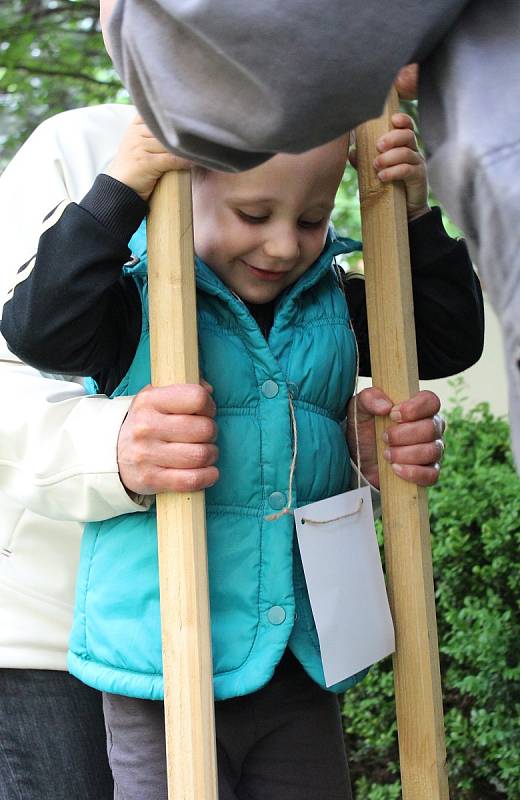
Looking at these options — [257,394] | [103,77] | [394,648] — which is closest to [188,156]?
[257,394]

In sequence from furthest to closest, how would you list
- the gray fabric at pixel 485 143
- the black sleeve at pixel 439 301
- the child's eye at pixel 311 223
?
the black sleeve at pixel 439 301 < the child's eye at pixel 311 223 < the gray fabric at pixel 485 143

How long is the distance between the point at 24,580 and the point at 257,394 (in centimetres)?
70

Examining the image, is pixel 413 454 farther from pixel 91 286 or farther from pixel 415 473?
pixel 91 286

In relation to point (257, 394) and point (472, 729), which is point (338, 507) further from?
point (472, 729)

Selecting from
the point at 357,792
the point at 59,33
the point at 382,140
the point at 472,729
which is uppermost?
the point at 59,33

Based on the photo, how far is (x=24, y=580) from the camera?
2455mm

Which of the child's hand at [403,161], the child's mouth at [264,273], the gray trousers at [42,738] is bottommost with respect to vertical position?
the gray trousers at [42,738]

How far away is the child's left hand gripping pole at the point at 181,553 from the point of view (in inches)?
74.6

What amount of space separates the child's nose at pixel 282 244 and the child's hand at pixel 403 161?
27cm

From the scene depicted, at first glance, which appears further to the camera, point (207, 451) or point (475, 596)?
point (475, 596)

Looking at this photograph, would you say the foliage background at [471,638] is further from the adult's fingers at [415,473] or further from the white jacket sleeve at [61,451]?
the white jacket sleeve at [61,451]

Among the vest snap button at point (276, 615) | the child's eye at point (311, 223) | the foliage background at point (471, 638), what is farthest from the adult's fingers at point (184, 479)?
the foliage background at point (471, 638)

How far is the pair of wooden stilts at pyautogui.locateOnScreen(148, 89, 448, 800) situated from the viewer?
6.26 feet

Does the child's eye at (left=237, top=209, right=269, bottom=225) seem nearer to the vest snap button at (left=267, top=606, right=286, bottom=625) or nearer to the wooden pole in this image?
the wooden pole
